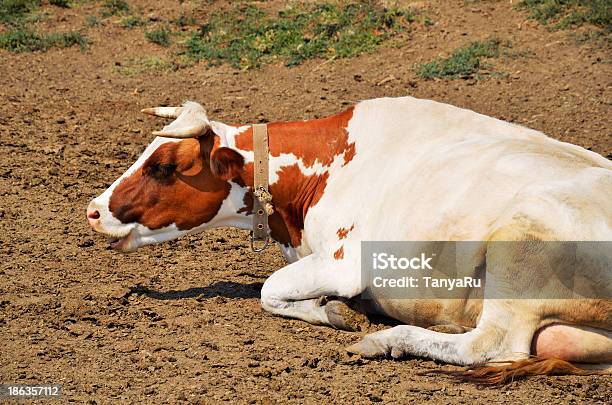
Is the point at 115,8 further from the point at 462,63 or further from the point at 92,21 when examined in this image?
the point at 462,63

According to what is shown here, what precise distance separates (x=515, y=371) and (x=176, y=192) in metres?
2.40

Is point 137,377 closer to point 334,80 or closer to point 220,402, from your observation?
point 220,402

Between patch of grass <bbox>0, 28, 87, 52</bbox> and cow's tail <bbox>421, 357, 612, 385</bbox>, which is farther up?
patch of grass <bbox>0, 28, 87, 52</bbox>

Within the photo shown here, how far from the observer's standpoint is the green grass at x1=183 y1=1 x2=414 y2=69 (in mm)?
12094

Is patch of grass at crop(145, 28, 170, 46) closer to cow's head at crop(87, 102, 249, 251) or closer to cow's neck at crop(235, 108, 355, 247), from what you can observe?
cow's head at crop(87, 102, 249, 251)

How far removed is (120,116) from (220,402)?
19.9ft

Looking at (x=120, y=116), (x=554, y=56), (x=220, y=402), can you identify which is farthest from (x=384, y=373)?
(x=554, y=56)

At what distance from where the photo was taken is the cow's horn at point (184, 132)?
20.0ft

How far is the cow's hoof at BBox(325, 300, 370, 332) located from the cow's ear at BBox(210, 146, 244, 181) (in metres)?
1.02

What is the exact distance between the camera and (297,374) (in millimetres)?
5102

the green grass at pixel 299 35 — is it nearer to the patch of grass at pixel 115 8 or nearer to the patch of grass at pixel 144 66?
the patch of grass at pixel 144 66

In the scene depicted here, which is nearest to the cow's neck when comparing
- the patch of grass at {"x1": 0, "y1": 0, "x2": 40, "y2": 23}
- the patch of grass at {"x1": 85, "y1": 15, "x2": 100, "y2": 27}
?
the patch of grass at {"x1": 85, "y1": 15, "x2": 100, "y2": 27}
